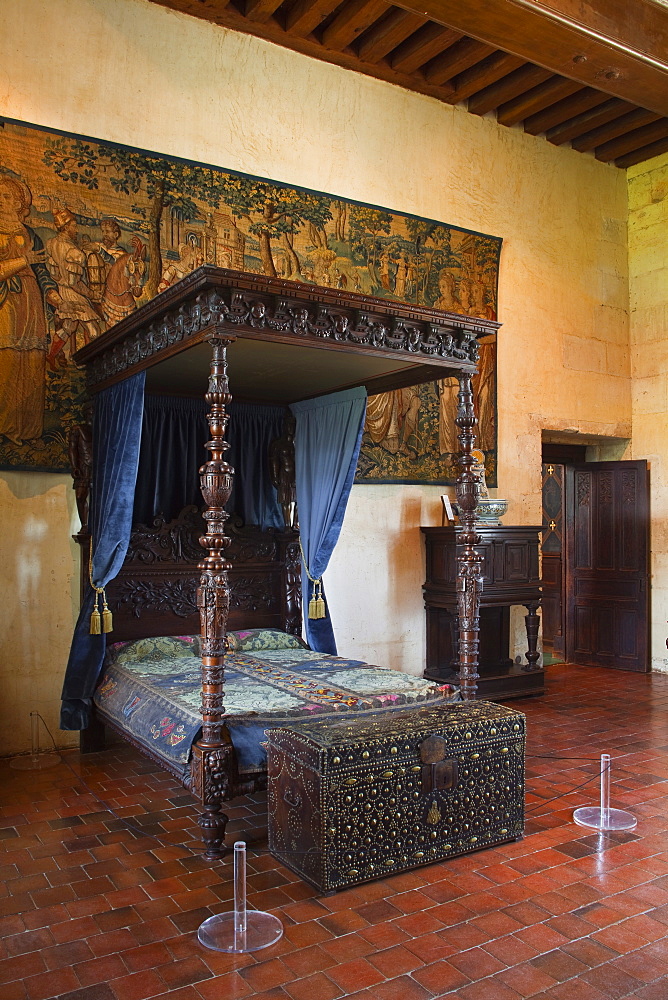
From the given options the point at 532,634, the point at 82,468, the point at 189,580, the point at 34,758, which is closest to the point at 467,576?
the point at 189,580

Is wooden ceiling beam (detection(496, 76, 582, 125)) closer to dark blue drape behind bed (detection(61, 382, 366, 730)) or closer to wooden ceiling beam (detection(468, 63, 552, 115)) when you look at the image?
wooden ceiling beam (detection(468, 63, 552, 115))

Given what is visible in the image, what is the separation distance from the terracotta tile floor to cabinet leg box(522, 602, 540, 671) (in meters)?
2.58

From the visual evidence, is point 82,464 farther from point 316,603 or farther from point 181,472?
point 316,603

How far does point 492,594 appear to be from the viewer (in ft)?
22.7

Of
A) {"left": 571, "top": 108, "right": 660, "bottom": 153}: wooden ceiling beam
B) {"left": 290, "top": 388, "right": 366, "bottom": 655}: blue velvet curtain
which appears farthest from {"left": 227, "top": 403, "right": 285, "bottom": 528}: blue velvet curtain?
{"left": 571, "top": 108, "right": 660, "bottom": 153}: wooden ceiling beam

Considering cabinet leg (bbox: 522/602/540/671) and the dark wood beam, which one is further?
the dark wood beam

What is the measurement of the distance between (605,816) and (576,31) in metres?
5.03

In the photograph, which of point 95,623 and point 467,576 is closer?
point 467,576

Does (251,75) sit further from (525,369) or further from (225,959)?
(225,959)

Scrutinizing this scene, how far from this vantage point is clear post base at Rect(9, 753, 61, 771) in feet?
16.7

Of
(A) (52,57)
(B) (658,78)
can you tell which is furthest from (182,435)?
(B) (658,78)

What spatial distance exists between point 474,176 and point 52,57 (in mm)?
3855

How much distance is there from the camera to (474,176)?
7578mm

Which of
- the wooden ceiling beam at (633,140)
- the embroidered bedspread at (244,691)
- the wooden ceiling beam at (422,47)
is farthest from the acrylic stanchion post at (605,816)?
the wooden ceiling beam at (633,140)
